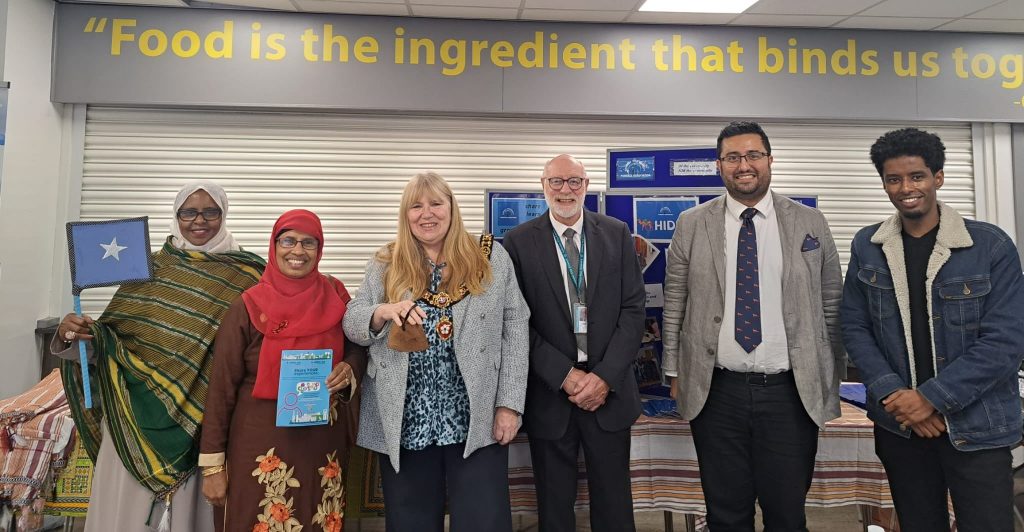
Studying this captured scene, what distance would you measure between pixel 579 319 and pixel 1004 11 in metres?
4.92

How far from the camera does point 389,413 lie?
6.47ft

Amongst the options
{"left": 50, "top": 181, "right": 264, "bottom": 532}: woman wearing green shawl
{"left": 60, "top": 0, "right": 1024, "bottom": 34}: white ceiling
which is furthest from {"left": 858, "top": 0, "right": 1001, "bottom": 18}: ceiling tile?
{"left": 50, "top": 181, "right": 264, "bottom": 532}: woman wearing green shawl

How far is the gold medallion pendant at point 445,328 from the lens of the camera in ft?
6.56

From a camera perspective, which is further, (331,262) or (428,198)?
(331,262)

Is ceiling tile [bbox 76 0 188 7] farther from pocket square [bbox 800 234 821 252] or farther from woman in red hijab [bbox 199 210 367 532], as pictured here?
pocket square [bbox 800 234 821 252]

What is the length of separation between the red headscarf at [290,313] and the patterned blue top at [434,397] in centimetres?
34

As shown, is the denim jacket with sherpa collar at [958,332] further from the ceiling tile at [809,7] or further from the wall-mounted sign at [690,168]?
the ceiling tile at [809,7]

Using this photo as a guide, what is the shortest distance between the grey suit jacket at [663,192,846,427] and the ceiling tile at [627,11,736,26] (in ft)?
9.19

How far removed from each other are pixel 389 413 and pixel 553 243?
978 mm

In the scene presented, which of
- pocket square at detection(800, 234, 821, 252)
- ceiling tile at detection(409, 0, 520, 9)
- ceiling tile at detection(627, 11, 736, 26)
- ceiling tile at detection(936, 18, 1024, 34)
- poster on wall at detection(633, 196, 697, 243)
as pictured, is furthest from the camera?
ceiling tile at detection(936, 18, 1024, 34)

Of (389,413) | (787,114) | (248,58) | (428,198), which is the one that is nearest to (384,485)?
(389,413)

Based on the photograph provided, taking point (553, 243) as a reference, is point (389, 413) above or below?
below

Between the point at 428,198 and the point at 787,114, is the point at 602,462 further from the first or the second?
the point at 787,114

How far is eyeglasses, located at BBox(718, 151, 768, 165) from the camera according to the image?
2215mm
